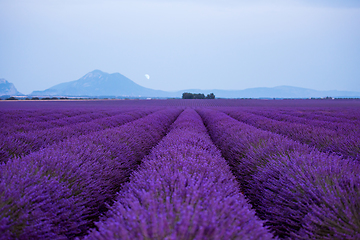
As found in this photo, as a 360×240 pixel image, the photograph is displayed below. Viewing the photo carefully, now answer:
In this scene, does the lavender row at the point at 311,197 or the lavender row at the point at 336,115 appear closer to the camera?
the lavender row at the point at 311,197

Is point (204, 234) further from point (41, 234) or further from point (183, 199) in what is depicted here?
point (41, 234)

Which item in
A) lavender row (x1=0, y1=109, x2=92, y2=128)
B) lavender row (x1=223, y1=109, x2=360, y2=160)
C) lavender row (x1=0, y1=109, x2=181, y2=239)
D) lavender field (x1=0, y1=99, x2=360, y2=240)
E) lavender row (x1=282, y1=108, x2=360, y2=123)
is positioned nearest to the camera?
lavender field (x1=0, y1=99, x2=360, y2=240)

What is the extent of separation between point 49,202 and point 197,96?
7319 cm

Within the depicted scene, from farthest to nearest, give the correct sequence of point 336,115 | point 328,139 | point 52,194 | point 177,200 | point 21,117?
point 336,115 → point 21,117 → point 328,139 → point 52,194 → point 177,200

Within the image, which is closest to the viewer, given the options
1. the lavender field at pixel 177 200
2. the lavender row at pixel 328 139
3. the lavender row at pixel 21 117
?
the lavender field at pixel 177 200

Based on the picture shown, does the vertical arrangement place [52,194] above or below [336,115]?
below

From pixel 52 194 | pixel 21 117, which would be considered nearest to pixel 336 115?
pixel 52 194

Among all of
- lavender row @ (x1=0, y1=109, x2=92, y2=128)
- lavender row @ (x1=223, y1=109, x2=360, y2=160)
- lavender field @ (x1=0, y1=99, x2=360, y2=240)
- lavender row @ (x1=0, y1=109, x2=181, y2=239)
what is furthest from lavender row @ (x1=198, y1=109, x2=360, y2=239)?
lavender row @ (x1=0, y1=109, x2=92, y2=128)

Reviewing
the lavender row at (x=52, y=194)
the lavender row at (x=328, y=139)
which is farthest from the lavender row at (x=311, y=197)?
the lavender row at (x=52, y=194)

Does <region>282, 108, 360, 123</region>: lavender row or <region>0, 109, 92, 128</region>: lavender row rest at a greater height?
<region>282, 108, 360, 123</region>: lavender row

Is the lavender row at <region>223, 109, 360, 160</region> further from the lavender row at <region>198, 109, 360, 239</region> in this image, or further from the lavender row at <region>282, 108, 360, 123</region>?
the lavender row at <region>282, 108, 360, 123</region>

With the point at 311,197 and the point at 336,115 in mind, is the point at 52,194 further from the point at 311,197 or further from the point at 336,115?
the point at 336,115

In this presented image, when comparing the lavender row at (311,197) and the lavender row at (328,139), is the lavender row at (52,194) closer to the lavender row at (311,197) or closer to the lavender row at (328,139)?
the lavender row at (311,197)

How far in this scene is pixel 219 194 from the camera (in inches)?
54.3
